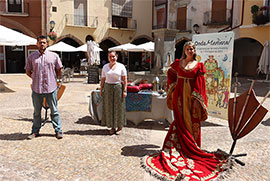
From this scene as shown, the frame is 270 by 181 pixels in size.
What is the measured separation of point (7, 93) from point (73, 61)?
1417 centimetres

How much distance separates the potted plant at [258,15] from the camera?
15750mm

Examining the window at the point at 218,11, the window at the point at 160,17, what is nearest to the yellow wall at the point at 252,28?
the window at the point at 218,11

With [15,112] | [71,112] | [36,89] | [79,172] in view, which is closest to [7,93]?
[15,112]

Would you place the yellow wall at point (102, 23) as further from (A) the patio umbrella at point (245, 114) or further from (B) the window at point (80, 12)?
(A) the patio umbrella at point (245, 114)

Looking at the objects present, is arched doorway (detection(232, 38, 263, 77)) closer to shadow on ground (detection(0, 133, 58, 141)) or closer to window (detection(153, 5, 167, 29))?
window (detection(153, 5, 167, 29))

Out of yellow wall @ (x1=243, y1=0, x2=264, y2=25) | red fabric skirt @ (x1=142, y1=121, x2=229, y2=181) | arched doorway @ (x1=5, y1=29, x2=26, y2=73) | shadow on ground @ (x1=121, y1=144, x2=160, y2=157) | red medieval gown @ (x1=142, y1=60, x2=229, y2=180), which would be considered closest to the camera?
red fabric skirt @ (x1=142, y1=121, x2=229, y2=181)

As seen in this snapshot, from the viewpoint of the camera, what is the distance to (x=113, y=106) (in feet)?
16.1

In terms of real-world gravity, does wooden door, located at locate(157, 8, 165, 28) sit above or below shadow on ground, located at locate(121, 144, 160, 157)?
above

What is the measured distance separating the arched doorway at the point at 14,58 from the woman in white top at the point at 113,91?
18.4 m

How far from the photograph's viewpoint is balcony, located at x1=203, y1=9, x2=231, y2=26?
1850cm

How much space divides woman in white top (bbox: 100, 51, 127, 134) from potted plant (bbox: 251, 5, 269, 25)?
13.8 meters

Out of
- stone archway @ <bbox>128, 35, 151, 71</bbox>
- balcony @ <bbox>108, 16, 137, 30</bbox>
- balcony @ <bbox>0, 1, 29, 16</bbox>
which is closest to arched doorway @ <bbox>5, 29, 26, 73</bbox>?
balcony @ <bbox>0, 1, 29, 16</bbox>

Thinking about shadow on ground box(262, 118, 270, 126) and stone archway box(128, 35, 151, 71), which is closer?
shadow on ground box(262, 118, 270, 126)

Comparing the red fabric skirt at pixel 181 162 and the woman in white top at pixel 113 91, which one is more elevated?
the woman in white top at pixel 113 91
